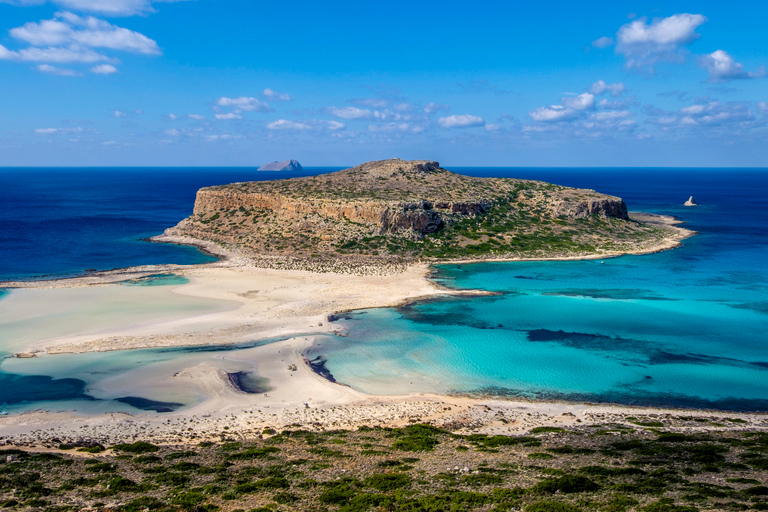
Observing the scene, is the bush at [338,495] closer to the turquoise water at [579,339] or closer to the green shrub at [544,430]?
the green shrub at [544,430]

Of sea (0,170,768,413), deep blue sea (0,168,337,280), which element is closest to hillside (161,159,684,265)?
sea (0,170,768,413)

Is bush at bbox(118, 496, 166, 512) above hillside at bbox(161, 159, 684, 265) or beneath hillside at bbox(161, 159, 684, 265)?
beneath

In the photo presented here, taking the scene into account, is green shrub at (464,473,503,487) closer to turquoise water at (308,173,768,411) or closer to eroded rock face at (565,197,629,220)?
turquoise water at (308,173,768,411)

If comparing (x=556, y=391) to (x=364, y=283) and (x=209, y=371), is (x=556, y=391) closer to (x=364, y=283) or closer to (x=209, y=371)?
(x=209, y=371)

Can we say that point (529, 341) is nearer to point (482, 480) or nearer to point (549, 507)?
point (482, 480)

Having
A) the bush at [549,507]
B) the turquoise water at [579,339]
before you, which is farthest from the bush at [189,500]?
the turquoise water at [579,339]
